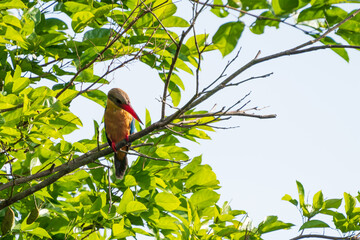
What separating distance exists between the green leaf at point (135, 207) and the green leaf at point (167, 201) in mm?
346

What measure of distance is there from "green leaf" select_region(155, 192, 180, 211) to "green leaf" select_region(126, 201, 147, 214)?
35 cm

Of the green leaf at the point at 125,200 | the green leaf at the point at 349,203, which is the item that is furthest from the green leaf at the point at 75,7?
the green leaf at the point at 349,203

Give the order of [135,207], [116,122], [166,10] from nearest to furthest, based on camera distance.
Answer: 1. [135,207]
2. [166,10]
3. [116,122]

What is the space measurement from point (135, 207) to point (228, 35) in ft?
6.45

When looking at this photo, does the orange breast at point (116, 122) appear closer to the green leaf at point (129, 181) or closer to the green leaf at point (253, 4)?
the green leaf at point (129, 181)

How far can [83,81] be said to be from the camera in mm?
4234

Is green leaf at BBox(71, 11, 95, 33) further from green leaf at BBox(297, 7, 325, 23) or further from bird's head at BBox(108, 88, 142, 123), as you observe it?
green leaf at BBox(297, 7, 325, 23)

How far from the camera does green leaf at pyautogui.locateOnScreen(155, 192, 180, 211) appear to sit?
3.90 m

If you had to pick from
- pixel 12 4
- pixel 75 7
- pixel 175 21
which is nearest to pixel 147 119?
pixel 175 21

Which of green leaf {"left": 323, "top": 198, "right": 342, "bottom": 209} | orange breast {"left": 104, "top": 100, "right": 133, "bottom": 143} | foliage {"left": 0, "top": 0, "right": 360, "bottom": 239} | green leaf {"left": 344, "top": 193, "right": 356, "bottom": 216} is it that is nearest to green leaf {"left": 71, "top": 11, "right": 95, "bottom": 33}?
foliage {"left": 0, "top": 0, "right": 360, "bottom": 239}

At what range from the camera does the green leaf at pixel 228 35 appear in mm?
1912

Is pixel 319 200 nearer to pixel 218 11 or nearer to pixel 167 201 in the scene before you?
pixel 167 201

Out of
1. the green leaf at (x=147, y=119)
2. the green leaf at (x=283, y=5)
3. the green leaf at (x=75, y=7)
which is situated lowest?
the green leaf at (x=147, y=119)

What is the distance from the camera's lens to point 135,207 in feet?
11.7
